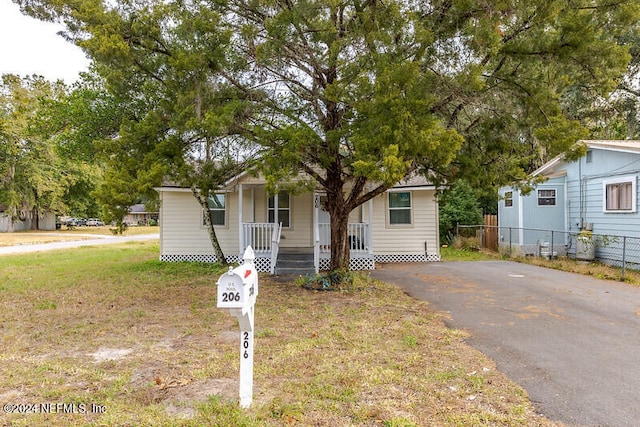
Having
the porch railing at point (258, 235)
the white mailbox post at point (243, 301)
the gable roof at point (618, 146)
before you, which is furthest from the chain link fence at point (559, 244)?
the white mailbox post at point (243, 301)

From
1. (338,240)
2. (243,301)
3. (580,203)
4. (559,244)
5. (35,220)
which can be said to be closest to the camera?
(243,301)

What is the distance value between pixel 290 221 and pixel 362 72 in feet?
24.3

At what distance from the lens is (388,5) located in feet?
22.0

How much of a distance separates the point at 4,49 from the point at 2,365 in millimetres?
30522

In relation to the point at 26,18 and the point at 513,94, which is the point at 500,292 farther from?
the point at 26,18

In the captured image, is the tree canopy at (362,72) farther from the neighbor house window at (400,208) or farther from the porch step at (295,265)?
the neighbor house window at (400,208)

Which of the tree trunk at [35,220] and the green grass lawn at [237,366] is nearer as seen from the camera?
the green grass lawn at [237,366]

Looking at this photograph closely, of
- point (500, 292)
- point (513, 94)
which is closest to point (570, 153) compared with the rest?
point (513, 94)

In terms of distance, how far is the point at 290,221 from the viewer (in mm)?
13648

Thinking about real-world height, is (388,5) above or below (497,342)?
above

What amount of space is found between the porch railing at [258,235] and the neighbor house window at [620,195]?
1043 centimetres

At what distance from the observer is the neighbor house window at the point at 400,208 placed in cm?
1446

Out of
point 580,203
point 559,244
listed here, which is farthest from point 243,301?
point 559,244

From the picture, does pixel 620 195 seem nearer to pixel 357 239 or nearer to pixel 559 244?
pixel 559 244
